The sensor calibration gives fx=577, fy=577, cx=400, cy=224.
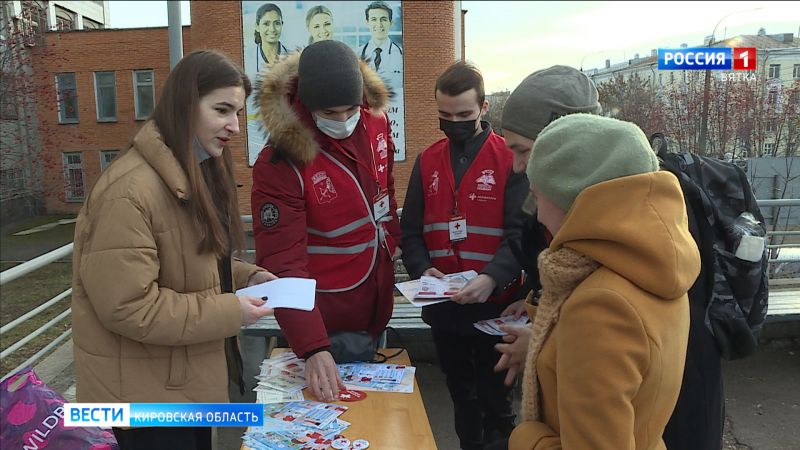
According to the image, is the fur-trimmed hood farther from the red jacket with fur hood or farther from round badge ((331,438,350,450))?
round badge ((331,438,350,450))

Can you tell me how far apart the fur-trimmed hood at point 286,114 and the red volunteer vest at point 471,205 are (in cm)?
62

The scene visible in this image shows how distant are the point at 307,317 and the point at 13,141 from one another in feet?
19.5

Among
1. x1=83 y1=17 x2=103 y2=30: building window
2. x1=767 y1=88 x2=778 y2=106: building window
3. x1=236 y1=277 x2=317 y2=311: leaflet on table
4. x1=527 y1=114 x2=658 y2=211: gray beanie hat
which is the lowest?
x1=236 y1=277 x2=317 y2=311: leaflet on table

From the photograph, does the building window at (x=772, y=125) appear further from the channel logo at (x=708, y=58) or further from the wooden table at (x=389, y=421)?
the wooden table at (x=389, y=421)

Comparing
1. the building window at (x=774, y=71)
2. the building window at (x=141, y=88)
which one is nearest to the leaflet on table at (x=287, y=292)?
the building window at (x=774, y=71)

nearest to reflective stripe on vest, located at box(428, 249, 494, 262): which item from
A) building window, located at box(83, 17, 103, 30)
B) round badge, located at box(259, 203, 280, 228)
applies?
round badge, located at box(259, 203, 280, 228)

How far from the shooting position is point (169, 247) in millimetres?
1555

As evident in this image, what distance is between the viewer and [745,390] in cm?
395

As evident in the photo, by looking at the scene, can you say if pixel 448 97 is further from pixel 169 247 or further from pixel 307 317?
pixel 169 247

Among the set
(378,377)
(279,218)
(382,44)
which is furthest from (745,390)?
(382,44)

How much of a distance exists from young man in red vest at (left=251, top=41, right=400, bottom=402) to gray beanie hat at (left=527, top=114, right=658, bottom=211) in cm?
100

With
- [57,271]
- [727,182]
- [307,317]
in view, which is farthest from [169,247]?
[57,271]

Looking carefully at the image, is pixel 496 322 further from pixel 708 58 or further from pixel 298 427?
pixel 708 58

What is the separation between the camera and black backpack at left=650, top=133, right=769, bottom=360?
141cm
